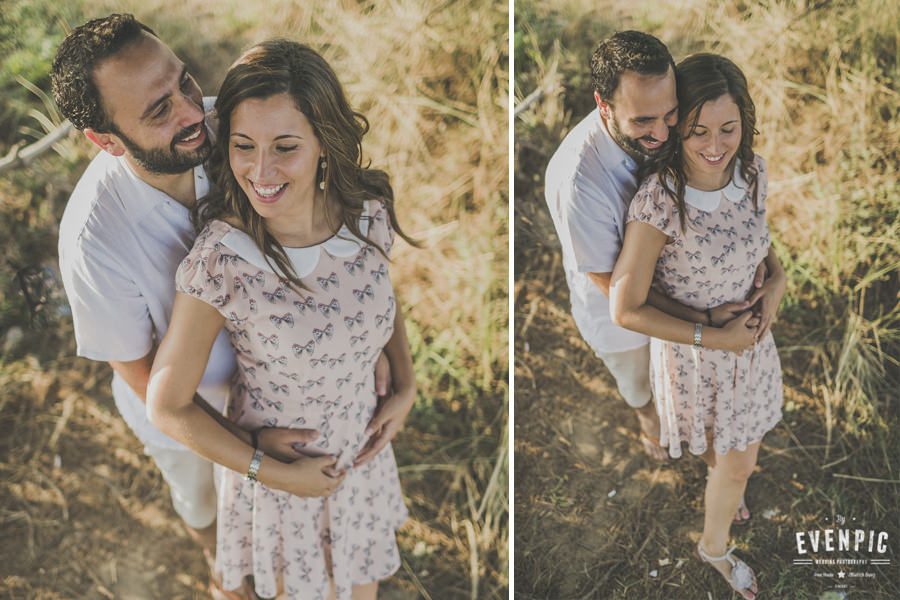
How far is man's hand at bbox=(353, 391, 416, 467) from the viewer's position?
157cm

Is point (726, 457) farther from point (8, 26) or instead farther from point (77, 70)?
point (8, 26)

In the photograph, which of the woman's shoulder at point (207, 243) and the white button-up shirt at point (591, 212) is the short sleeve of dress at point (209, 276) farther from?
the white button-up shirt at point (591, 212)

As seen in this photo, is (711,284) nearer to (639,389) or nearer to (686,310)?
(686,310)

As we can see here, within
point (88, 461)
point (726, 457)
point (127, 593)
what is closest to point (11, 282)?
point (88, 461)

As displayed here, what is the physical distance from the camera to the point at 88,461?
1721 mm

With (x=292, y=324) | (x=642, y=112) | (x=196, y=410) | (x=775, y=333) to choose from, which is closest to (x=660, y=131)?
(x=642, y=112)

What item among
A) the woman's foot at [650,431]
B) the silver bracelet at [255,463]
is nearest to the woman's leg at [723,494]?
the woman's foot at [650,431]

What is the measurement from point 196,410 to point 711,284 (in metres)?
1.03

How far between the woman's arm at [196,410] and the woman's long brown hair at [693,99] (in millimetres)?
853

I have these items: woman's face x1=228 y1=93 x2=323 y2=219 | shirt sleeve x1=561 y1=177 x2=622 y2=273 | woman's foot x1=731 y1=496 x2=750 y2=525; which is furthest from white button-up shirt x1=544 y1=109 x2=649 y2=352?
woman's face x1=228 y1=93 x2=323 y2=219

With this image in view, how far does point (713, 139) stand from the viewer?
59.2 inches

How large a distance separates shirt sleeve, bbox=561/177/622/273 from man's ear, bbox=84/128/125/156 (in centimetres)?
88

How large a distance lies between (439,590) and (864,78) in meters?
1.53

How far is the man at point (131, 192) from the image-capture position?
1268 mm
